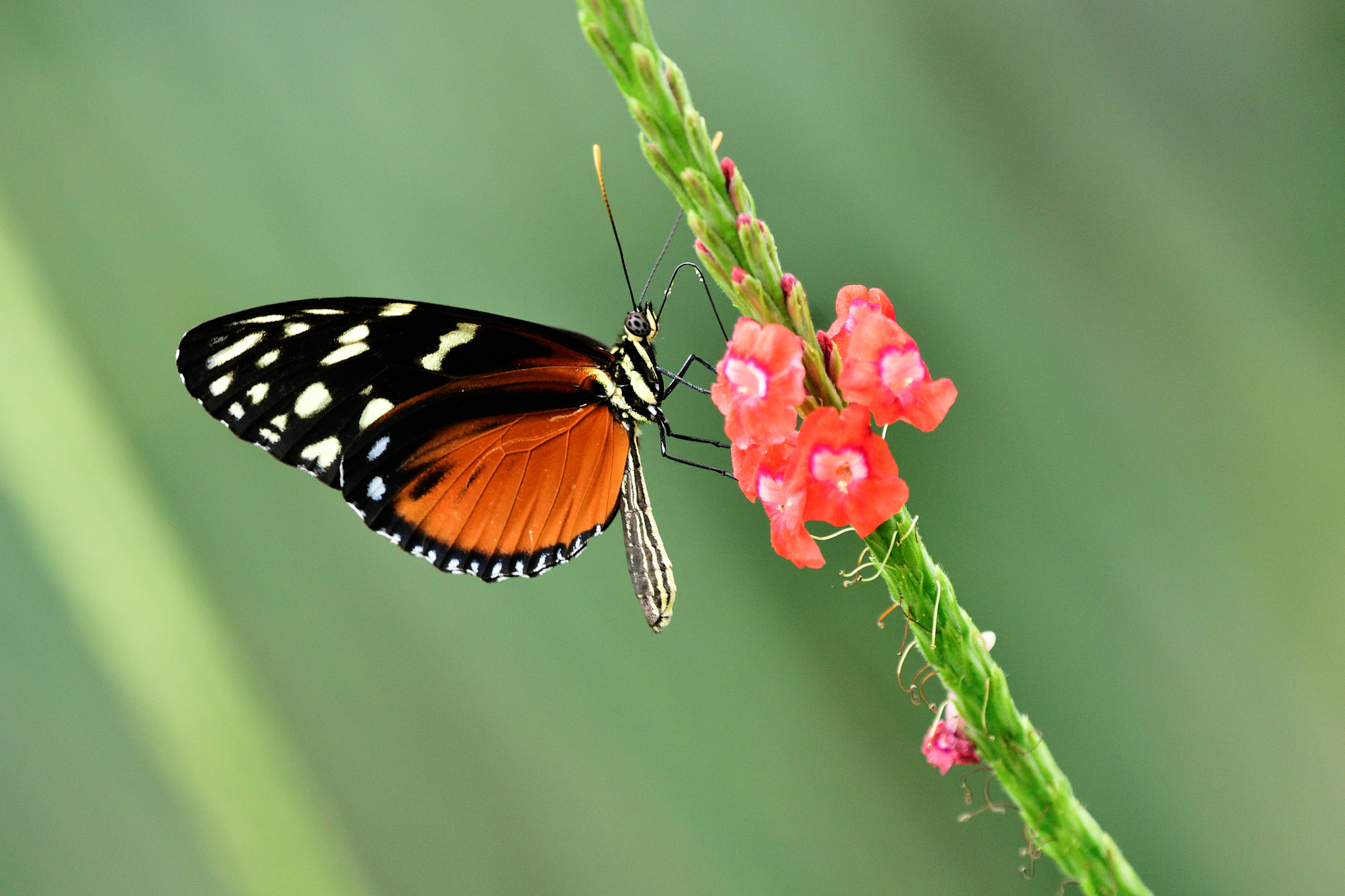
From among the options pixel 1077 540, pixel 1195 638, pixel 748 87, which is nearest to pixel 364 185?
pixel 748 87

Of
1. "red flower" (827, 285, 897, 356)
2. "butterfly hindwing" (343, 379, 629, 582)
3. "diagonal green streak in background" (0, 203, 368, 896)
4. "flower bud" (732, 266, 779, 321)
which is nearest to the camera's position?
"flower bud" (732, 266, 779, 321)

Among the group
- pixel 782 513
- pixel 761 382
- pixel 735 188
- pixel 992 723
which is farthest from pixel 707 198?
pixel 992 723

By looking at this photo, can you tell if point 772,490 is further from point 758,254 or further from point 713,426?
point 713,426

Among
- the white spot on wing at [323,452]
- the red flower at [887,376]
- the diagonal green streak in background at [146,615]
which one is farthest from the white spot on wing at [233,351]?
the diagonal green streak in background at [146,615]

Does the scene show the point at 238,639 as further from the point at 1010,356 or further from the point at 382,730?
the point at 1010,356

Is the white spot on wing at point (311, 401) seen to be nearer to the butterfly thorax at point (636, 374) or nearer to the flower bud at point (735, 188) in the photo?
the butterfly thorax at point (636, 374)

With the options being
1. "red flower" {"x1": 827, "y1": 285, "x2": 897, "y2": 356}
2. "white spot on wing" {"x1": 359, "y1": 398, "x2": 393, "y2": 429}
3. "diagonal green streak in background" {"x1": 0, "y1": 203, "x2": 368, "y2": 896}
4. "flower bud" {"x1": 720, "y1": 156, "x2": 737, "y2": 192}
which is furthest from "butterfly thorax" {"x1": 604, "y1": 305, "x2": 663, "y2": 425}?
"diagonal green streak in background" {"x1": 0, "y1": 203, "x2": 368, "y2": 896}

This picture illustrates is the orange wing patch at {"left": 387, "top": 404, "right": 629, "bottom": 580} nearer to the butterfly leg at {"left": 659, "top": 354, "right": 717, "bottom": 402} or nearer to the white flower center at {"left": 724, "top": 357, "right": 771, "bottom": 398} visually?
the butterfly leg at {"left": 659, "top": 354, "right": 717, "bottom": 402}
